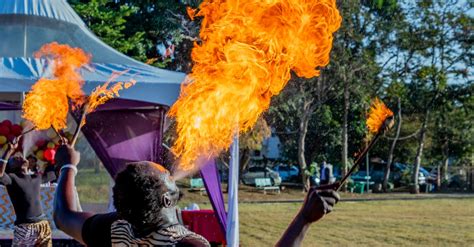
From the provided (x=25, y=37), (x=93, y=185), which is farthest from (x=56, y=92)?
(x=93, y=185)

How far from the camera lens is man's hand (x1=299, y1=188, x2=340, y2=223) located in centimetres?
217

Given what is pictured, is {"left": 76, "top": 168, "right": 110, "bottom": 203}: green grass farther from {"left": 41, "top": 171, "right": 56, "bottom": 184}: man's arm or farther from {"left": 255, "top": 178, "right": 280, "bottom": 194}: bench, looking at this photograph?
{"left": 255, "top": 178, "right": 280, "bottom": 194}: bench

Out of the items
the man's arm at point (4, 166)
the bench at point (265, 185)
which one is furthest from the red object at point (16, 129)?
the bench at point (265, 185)

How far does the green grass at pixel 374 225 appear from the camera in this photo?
43.5ft

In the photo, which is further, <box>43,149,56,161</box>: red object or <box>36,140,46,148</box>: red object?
<box>36,140,46,148</box>: red object

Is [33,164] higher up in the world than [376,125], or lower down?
lower down

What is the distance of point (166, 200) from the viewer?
2.44 metres

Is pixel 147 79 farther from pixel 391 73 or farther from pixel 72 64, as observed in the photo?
pixel 391 73

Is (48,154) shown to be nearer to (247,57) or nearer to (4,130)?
(4,130)

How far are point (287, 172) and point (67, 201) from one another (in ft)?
126

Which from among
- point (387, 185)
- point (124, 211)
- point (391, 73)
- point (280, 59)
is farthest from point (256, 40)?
point (387, 185)

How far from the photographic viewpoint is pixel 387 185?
115 feet

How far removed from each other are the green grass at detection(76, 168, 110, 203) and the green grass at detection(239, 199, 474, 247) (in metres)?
3.06

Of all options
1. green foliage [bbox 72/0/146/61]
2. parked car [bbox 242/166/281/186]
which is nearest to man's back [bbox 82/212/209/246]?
green foliage [bbox 72/0/146/61]
